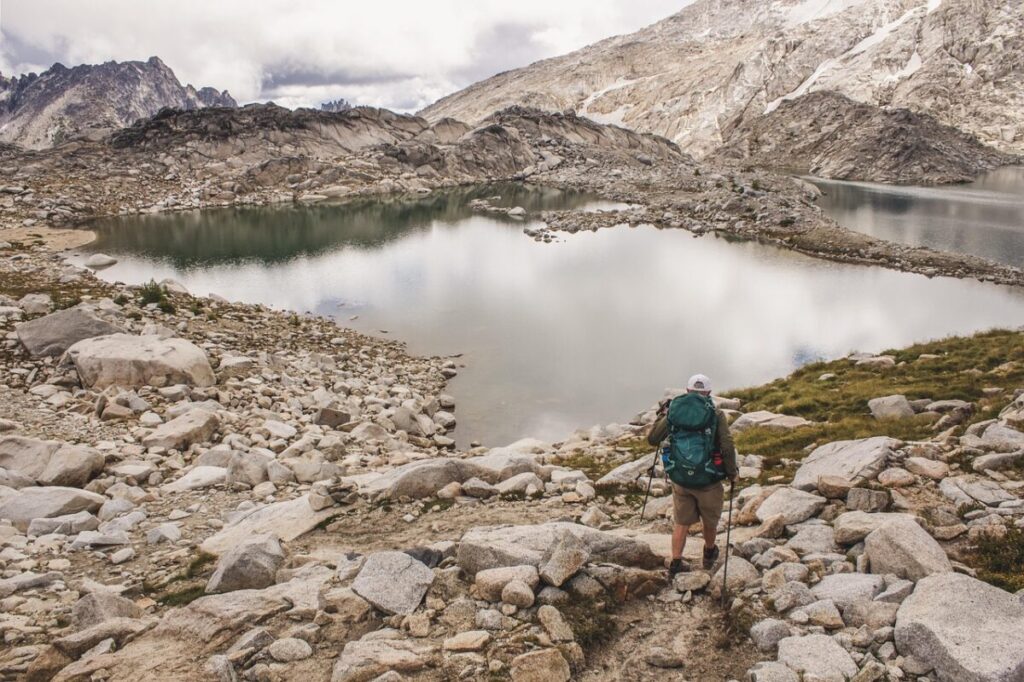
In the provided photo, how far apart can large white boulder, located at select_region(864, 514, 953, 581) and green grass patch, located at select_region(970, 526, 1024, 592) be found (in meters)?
0.41

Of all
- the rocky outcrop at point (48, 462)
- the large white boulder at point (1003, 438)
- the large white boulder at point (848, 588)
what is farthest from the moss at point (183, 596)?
the large white boulder at point (1003, 438)

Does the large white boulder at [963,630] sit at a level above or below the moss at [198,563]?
above

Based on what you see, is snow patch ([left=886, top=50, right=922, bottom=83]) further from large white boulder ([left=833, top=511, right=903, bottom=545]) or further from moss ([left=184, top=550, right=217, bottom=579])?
moss ([left=184, top=550, right=217, bottom=579])

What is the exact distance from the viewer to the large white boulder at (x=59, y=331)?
18.1 m

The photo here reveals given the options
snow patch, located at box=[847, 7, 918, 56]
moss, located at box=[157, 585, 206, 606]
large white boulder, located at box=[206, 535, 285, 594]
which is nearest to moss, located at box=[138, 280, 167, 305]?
moss, located at box=[157, 585, 206, 606]

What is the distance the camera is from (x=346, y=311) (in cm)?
3366

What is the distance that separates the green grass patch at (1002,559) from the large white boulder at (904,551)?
41 cm

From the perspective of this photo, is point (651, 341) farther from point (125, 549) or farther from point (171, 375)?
point (125, 549)

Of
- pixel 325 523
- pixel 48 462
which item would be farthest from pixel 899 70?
pixel 48 462

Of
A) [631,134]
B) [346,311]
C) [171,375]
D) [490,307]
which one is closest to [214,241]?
[346,311]

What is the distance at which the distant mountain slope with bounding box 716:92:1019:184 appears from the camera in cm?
12300

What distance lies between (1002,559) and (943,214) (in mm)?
83372

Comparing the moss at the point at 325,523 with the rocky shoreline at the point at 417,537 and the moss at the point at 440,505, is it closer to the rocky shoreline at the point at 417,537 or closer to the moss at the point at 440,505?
the rocky shoreline at the point at 417,537

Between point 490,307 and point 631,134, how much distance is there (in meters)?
123
